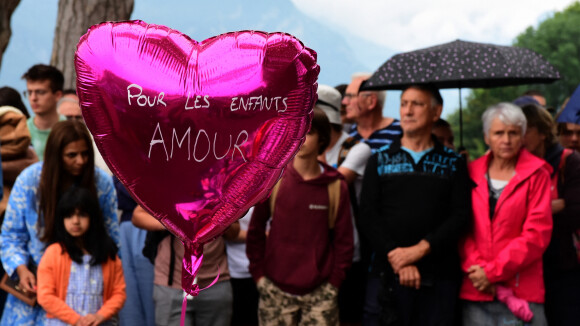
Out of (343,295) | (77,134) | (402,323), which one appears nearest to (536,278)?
(402,323)

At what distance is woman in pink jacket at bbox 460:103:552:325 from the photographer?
177 inches

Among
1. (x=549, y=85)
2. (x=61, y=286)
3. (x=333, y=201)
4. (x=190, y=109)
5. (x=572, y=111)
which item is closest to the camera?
(x=190, y=109)

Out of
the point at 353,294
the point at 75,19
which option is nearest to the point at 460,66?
the point at 353,294

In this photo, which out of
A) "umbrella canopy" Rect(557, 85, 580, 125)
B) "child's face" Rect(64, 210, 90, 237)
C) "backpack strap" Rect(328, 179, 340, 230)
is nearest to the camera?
"child's face" Rect(64, 210, 90, 237)

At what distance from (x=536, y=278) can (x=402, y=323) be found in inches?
31.9

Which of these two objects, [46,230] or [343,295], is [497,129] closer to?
[343,295]

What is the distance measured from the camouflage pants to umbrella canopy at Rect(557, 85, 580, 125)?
68.7 inches

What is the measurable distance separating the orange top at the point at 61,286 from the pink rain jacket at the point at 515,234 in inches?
77.0

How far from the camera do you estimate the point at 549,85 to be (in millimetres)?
38062

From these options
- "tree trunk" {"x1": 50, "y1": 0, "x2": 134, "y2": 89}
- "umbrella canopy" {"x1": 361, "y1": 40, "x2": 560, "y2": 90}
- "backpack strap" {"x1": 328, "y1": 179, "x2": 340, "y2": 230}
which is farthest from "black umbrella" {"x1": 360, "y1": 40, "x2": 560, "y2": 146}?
"tree trunk" {"x1": 50, "y1": 0, "x2": 134, "y2": 89}

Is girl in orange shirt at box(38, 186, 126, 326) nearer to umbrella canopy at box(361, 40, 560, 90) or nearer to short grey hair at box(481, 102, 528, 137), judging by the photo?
umbrella canopy at box(361, 40, 560, 90)

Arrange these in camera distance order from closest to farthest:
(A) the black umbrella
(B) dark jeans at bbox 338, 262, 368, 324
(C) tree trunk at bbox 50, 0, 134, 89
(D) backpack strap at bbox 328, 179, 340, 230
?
(D) backpack strap at bbox 328, 179, 340, 230 → (A) the black umbrella → (B) dark jeans at bbox 338, 262, 368, 324 → (C) tree trunk at bbox 50, 0, 134, 89

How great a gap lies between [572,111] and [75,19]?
5139mm

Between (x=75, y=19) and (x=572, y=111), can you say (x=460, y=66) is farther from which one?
(x=75, y=19)
